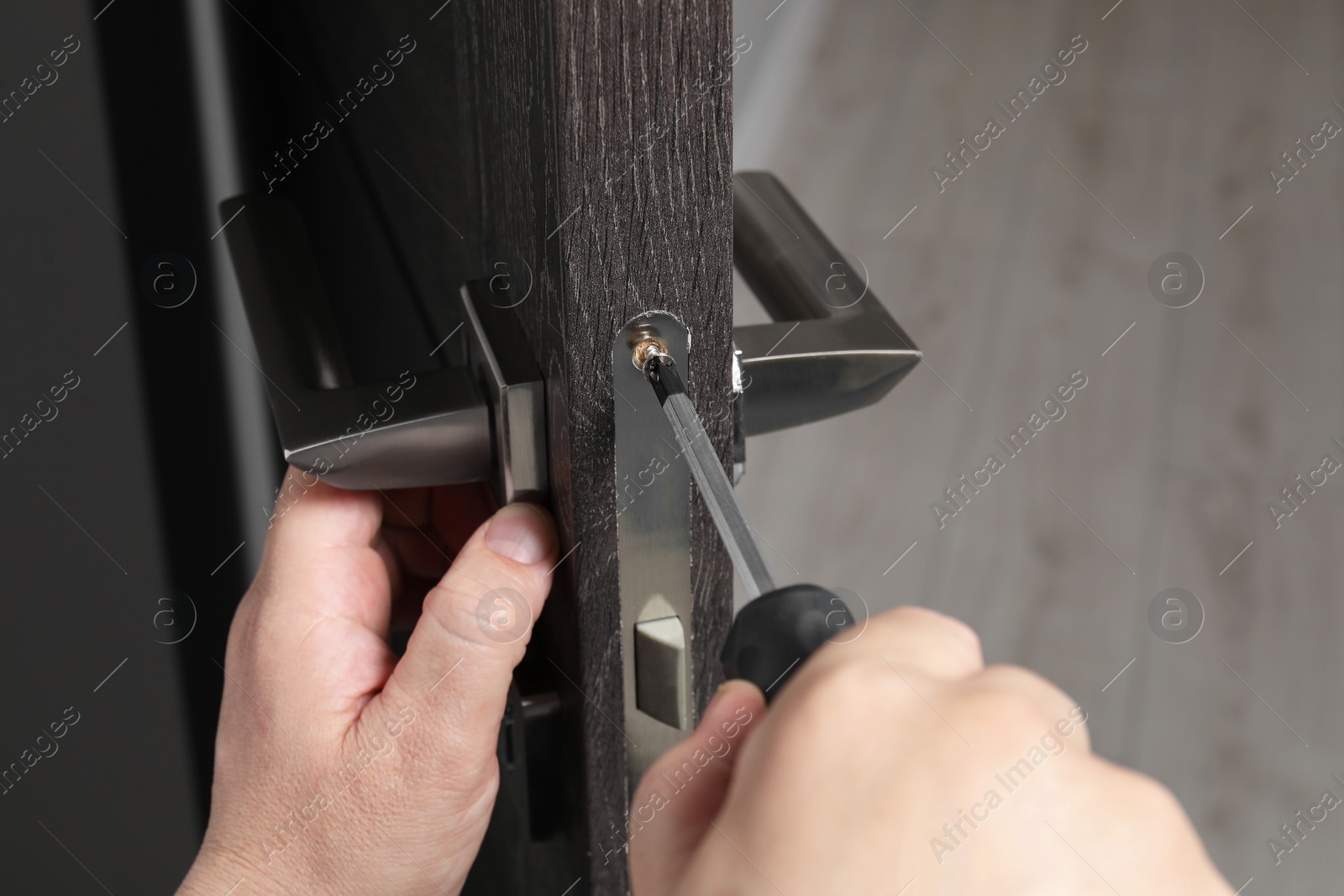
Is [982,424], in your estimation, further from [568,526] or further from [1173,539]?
[568,526]

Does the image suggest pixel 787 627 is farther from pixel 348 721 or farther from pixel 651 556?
pixel 348 721

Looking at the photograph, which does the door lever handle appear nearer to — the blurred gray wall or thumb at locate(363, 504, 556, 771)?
thumb at locate(363, 504, 556, 771)

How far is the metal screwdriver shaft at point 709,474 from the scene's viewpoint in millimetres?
292

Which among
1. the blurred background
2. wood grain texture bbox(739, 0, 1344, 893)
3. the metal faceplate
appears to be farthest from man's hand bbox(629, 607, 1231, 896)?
wood grain texture bbox(739, 0, 1344, 893)

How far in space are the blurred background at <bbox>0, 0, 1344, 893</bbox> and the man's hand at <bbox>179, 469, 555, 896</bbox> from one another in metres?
0.17

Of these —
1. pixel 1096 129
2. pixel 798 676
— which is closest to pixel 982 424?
pixel 1096 129

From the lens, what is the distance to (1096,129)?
6.66 ft

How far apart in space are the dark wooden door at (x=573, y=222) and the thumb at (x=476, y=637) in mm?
12

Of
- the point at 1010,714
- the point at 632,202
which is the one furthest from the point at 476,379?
the point at 1010,714

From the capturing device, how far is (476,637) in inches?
17.3

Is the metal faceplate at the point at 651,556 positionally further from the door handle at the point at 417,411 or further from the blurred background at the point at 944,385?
the blurred background at the point at 944,385

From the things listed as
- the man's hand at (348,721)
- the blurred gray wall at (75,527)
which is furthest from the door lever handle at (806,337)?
the blurred gray wall at (75,527)

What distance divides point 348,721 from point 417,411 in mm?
157

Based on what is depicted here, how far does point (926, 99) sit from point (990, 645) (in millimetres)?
1126
